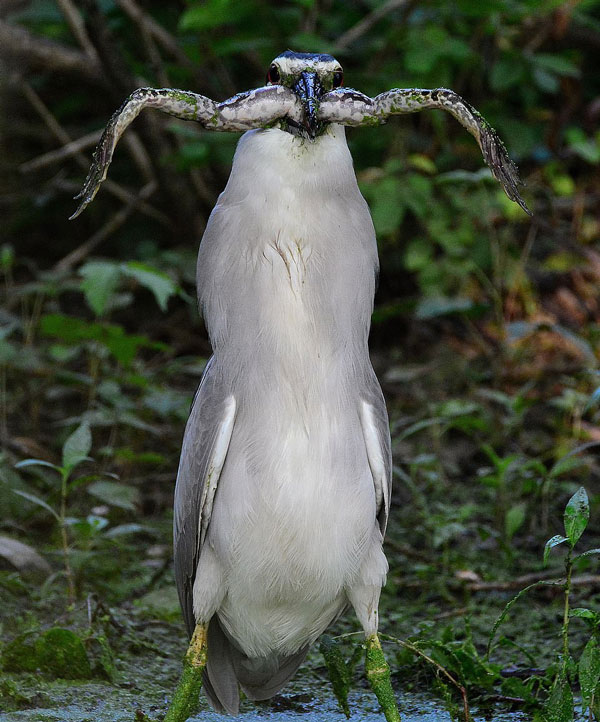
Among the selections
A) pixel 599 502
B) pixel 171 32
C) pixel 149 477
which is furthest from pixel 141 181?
pixel 599 502

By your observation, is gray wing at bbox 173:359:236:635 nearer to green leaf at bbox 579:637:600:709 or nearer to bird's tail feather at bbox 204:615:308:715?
bird's tail feather at bbox 204:615:308:715

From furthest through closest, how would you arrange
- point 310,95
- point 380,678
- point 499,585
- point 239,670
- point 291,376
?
1. point 499,585
2. point 239,670
3. point 380,678
4. point 291,376
5. point 310,95

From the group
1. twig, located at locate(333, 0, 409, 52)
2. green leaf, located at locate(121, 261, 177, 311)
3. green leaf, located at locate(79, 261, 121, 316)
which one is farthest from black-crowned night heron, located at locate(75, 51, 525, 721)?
twig, located at locate(333, 0, 409, 52)

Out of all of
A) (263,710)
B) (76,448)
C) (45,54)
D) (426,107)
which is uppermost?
(45,54)

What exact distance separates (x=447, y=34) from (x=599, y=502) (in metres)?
2.96

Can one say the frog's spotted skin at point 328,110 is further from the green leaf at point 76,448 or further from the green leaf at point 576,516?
the green leaf at point 76,448

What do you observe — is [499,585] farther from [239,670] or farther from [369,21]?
[369,21]

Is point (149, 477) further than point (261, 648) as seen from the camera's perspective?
Yes

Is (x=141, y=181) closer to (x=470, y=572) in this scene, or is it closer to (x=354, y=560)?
(x=470, y=572)

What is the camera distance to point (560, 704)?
2852 mm

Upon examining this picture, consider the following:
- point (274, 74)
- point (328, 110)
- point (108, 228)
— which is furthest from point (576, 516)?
point (108, 228)

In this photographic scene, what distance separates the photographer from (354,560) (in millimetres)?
3123

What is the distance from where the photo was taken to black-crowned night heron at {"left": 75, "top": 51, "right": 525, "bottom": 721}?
2887 millimetres

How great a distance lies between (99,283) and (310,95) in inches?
86.2
